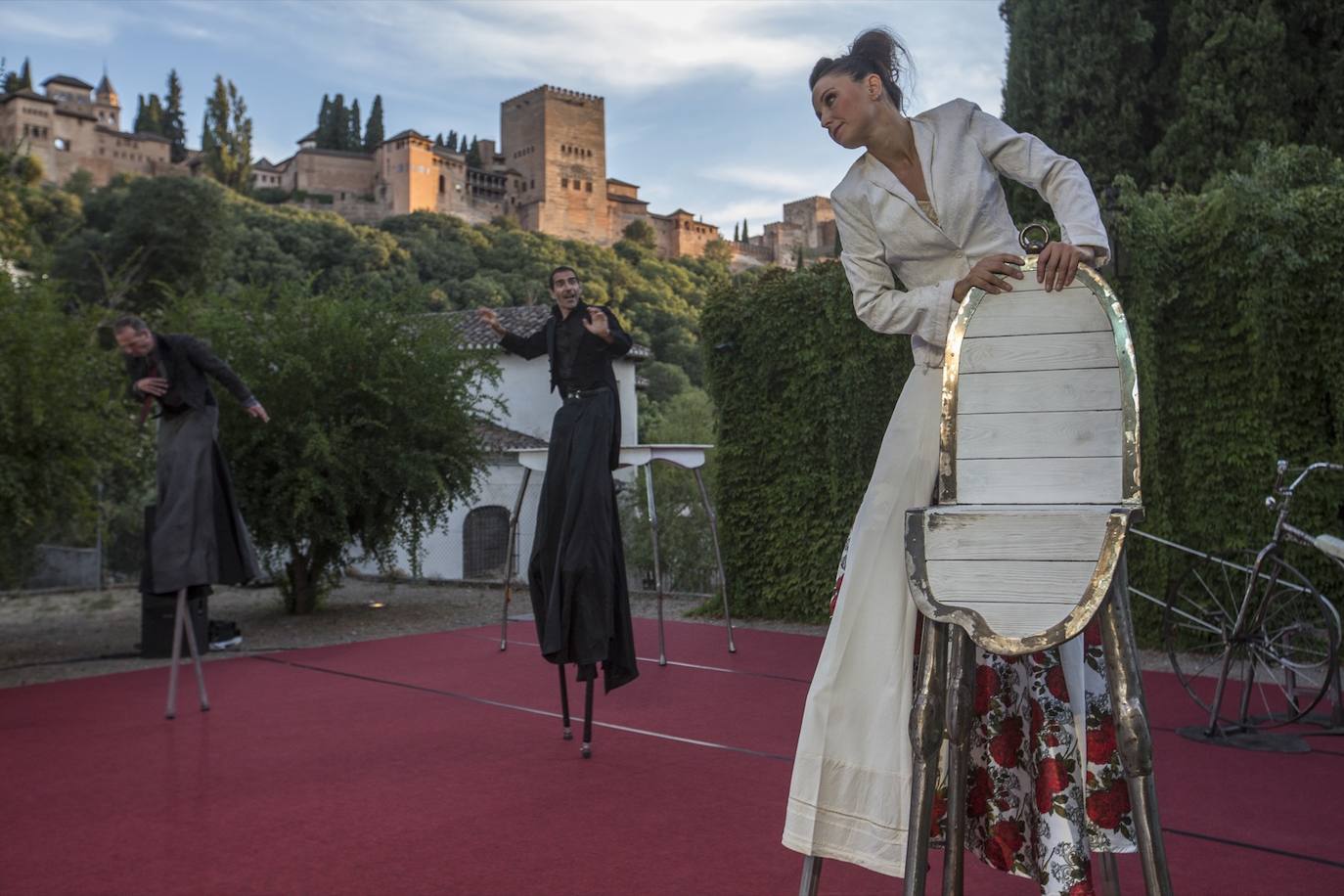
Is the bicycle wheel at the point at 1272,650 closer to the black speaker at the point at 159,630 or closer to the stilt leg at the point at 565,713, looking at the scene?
the stilt leg at the point at 565,713

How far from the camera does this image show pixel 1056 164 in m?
1.94

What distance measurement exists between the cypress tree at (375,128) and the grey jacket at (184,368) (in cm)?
9793

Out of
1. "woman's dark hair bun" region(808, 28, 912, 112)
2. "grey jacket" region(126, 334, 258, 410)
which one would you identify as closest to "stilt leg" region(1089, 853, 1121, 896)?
"woman's dark hair bun" region(808, 28, 912, 112)

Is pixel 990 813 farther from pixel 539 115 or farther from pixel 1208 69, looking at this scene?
pixel 539 115

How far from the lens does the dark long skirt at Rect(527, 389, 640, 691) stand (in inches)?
157

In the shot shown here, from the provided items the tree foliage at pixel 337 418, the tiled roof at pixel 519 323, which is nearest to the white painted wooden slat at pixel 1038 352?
the tree foliage at pixel 337 418

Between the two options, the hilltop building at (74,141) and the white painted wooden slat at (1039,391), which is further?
the hilltop building at (74,141)

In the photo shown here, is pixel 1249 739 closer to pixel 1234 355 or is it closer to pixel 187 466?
pixel 1234 355

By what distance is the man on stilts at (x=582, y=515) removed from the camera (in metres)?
4.00

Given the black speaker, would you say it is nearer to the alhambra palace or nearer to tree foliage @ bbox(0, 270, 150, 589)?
tree foliage @ bbox(0, 270, 150, 589)

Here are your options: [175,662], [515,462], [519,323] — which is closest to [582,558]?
[175,662]

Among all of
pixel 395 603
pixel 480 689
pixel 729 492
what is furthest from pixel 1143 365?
pixel 395 603

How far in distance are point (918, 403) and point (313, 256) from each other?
65505 millimetres

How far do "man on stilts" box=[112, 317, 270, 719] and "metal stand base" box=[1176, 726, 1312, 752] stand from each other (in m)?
4.49
